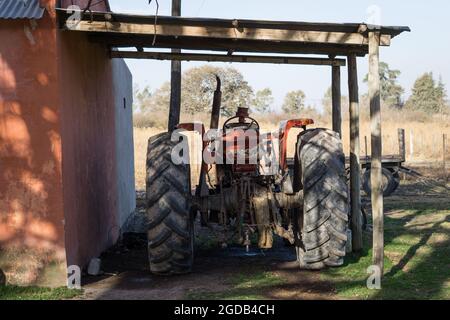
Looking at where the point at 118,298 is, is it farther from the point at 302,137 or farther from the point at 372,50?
the point at 372,50

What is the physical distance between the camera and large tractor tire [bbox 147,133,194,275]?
782 cm

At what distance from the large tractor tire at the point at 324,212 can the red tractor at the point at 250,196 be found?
0.5 inches

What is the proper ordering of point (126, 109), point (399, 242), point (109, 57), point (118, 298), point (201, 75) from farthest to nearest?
point (201, 75) < point (126, 109) < point (109, 57) < point (399, 242) < point (118, 298)

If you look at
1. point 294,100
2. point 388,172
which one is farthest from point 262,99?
point 388,172

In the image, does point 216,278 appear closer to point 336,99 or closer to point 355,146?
point 355,146

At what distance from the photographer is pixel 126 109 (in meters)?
14.2

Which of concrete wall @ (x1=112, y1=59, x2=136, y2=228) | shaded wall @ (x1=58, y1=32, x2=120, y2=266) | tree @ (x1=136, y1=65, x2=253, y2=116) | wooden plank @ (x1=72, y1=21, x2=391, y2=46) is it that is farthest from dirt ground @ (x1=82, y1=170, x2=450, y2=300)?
tree @ (x1=136, y1=65, x2=253, y2=116)

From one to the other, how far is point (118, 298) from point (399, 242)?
212 inches

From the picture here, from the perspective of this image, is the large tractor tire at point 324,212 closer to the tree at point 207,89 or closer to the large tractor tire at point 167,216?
the large tractor tire at point 167,216

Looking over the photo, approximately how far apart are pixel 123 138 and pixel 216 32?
6.12 m

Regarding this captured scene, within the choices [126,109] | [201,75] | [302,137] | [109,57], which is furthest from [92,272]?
[201,75]

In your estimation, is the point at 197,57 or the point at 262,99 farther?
the point at 262,99

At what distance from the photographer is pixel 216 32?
7.78m

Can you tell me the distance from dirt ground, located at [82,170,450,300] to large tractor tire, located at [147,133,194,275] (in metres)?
0.27
